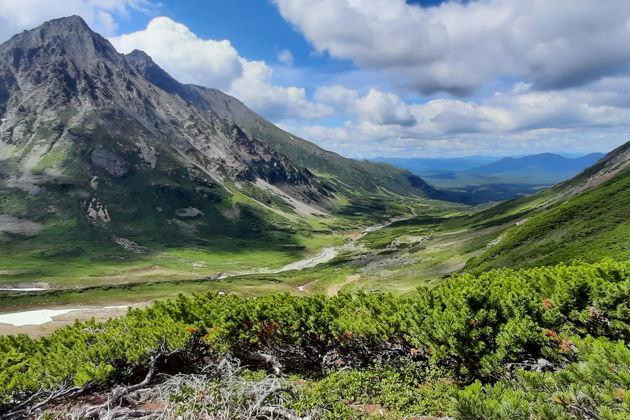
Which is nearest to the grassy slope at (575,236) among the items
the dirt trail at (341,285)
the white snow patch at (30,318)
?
the dirt trail at (341,285)

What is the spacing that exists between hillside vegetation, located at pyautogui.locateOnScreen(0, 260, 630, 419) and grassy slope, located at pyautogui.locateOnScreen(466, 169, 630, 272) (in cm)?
4242

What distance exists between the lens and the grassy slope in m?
64.4

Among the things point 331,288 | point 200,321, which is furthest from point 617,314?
point 331,288

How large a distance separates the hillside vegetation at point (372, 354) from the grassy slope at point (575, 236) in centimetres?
4242

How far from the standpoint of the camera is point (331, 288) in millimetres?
128375

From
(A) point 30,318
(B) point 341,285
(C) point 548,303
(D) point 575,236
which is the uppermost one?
(C) point 548,303

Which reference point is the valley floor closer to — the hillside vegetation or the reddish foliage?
the hillside vegetation

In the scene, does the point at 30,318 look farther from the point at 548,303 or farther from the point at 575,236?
the point at 575,236

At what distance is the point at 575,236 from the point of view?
7994 cm

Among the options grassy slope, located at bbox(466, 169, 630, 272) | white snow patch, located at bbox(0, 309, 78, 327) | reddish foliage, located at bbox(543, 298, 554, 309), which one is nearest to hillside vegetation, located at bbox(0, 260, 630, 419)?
reddish foliage, located at bbox(543, 298, 554, 309)

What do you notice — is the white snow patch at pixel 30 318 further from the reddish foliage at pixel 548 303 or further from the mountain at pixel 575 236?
the mountain at pixel 575 236

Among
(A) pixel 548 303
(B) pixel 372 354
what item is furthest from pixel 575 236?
(B) pixel 372 354

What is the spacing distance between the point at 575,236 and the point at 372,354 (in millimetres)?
77874

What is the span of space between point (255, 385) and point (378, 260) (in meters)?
149
